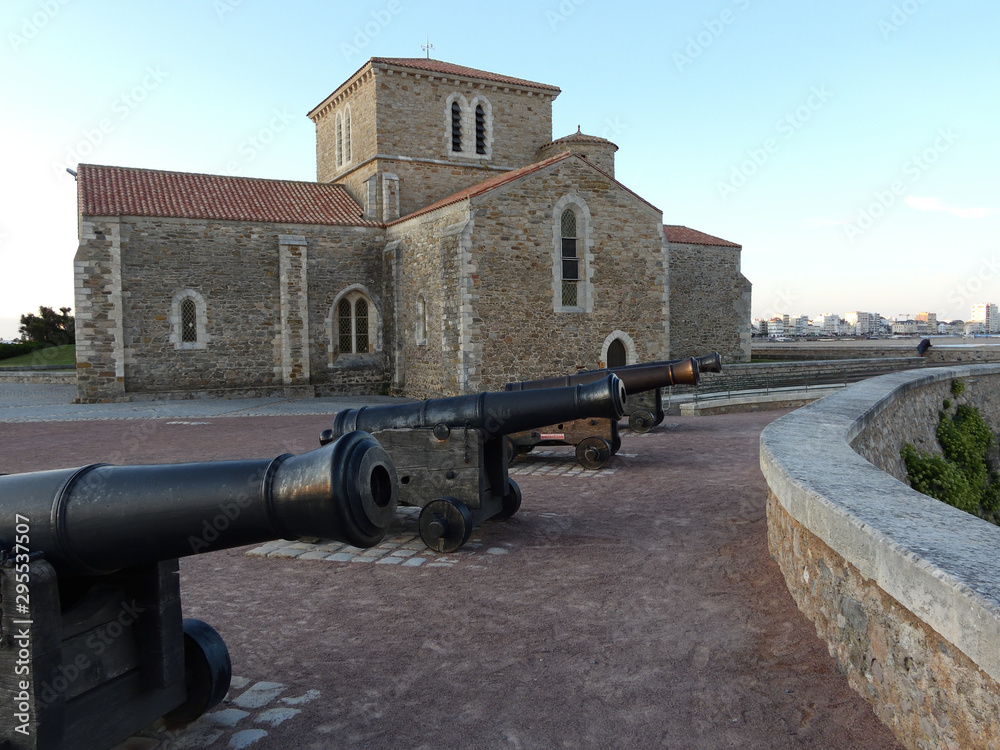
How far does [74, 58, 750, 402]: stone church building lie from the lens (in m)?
17.4

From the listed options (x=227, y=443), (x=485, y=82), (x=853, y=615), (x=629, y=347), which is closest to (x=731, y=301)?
(x=629, y=347)

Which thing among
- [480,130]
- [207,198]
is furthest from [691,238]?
[207,198]

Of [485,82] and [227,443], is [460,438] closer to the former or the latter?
[227,443]

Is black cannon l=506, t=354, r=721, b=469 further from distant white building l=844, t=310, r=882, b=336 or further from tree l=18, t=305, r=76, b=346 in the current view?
distant white building l=844, t=310, r=882, b=336

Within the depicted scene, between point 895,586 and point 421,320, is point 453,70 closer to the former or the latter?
point 421,320

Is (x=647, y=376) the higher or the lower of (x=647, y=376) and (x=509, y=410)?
the higher

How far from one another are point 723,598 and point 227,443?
9.01 m

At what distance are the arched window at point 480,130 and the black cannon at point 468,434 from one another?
61.9 ft

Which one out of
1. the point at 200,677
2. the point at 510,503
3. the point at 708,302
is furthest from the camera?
the point at 708,302

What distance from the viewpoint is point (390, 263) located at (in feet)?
67.8

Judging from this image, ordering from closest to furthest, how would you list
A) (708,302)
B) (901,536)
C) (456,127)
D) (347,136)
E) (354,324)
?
1. (901,536)
2. (354,324)
3. (456,127)
4. (347,136)
5. (708,302)

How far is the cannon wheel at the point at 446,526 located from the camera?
5.47 meters

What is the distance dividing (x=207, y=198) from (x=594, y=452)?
1607cm

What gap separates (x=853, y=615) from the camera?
3055 mm
